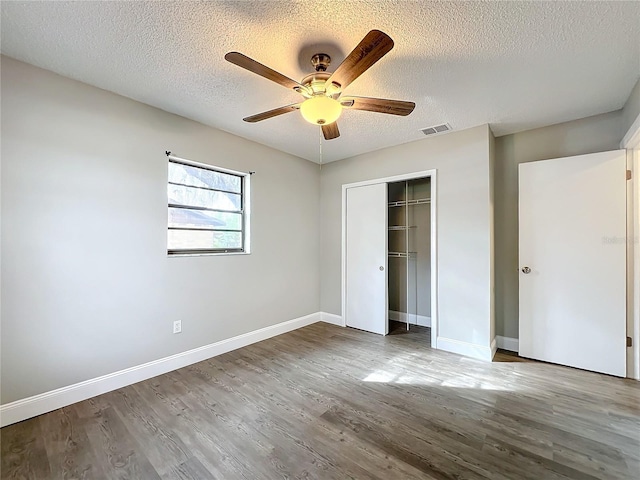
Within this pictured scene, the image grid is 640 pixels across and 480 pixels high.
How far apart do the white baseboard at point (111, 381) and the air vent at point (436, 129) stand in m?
3.15

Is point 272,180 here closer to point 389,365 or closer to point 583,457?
point 389,365

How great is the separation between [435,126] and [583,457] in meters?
2.92

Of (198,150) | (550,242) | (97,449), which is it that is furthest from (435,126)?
(97,449)

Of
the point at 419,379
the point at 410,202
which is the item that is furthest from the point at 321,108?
the point at 410,202

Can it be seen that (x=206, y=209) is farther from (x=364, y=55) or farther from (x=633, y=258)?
(x=633, y=258)

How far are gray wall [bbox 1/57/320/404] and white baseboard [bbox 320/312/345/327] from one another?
1531 mm

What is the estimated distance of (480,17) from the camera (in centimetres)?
158

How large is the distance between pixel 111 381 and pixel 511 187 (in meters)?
4.54

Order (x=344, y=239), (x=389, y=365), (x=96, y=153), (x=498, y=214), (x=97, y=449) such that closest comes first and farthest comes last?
(x=97, y=449)
(x=96, y=153)
(x=389, y=365)
(x=498, y=214)
(x=344, y=239)

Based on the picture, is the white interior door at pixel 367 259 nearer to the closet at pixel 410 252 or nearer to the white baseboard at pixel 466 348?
the closet at pixel 410 252

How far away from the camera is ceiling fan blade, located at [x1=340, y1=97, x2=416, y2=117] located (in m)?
1.88

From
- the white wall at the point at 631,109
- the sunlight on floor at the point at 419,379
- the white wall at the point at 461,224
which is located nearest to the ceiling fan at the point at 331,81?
the white wall at the point at 461,224

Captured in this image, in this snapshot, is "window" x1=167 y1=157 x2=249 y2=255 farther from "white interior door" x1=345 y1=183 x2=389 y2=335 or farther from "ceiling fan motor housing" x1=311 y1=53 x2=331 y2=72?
"ceiling fan motor housing" x1=311 y1=53 x2=331 y2=72

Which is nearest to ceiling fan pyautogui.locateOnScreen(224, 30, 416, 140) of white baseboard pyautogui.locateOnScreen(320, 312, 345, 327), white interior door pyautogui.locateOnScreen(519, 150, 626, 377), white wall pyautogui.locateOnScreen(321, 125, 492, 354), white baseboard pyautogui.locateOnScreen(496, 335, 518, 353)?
white wall pyautogui.locateOnScreen(321, 125, 492, 354)
